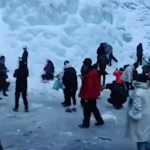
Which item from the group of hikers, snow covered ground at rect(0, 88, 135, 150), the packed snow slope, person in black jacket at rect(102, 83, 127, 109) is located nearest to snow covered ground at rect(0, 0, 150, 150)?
the packed snow slope

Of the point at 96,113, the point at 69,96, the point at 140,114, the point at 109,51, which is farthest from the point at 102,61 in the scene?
the point at 140,114

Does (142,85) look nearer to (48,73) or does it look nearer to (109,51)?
(48,73)

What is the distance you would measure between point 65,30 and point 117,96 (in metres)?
10.6

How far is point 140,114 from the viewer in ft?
22.9

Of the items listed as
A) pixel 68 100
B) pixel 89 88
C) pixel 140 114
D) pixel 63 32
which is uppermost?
pixel 63 32

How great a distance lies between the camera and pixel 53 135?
9.70 metres

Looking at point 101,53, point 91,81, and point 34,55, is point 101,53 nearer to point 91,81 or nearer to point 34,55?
point 34,55

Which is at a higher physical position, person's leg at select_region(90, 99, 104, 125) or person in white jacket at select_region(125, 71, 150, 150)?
person in white jacket at select_region(125, 71, 150, 150)

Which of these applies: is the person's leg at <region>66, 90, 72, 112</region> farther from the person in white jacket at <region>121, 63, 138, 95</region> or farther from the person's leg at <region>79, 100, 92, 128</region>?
the person in white jacket at <region>121, 63, 138, 95</region>

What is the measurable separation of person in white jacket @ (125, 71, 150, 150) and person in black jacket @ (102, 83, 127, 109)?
17.3 ft

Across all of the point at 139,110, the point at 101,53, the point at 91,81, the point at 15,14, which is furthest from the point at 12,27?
the point at 139,110

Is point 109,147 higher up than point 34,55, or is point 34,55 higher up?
point 34,55

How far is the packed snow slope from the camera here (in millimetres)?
21312

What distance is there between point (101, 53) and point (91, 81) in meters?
7.02
